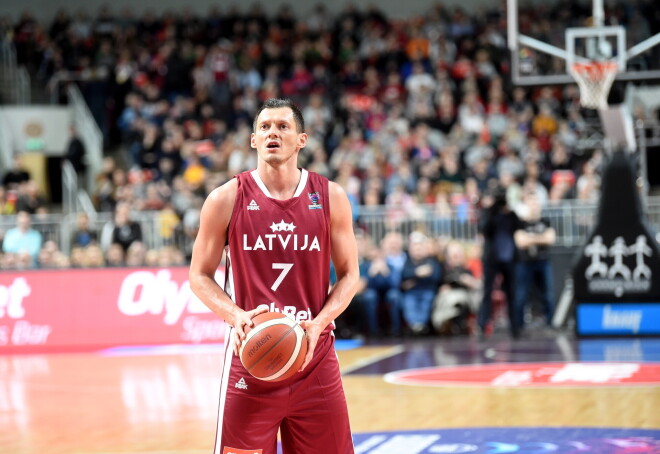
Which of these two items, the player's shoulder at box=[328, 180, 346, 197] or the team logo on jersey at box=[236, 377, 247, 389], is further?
the player's shoulder at box=[328, 180, 346, 197]

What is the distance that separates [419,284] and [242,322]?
11.8 meters

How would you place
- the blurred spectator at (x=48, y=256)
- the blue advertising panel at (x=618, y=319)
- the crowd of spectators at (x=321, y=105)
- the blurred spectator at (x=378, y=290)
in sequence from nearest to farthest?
1. the blue advertising panel at (x=618, y=319)
2. the blurred spectator at (x=378, y=290)
3. the blurred spectator at (x=48, y=256)
4. the crowd of spectators at (x=321, y=105)

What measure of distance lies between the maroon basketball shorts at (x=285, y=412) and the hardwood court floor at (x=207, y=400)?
284 centimetres

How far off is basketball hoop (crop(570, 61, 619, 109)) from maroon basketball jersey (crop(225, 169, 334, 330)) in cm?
1046

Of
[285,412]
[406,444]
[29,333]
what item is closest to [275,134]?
[285,412]

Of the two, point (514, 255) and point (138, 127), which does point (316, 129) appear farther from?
point (514, 255)

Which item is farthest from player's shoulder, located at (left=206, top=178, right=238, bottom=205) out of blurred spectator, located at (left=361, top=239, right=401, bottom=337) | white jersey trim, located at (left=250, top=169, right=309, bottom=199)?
blurred spectator, located at (left=361, top=239, right=401, bottom=337)

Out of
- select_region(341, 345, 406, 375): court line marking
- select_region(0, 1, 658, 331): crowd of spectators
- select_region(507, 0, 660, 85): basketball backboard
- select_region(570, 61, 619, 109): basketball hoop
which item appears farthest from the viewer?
select_region(0, 1, 658, 331): crowd of spectators

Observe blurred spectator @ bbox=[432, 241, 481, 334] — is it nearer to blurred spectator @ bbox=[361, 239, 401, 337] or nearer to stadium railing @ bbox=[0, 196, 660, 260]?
blurred spectator @ bbox=[361, 239, 401, 337]

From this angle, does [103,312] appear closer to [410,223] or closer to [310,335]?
[410,223]

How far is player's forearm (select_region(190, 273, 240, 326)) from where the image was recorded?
460 cm

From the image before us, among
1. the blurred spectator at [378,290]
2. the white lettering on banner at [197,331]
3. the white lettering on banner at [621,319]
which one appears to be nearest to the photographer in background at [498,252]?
the white lettering on banner at [621,319]

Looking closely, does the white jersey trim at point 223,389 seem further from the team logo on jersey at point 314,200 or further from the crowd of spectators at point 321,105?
the crowd of spectators at point 321,105

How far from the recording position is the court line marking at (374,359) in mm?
12203
